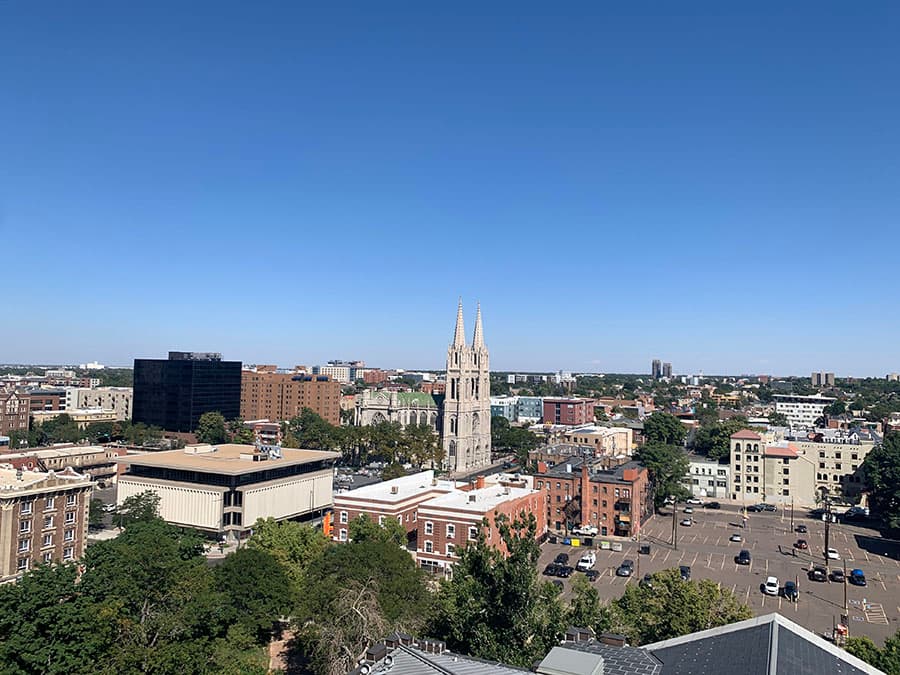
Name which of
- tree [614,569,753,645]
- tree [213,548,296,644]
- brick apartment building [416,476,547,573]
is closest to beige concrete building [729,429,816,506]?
brick apartment building [416,476,547,573]

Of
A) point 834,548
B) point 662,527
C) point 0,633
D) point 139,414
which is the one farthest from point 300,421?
point 0,633

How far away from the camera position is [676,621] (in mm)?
36250

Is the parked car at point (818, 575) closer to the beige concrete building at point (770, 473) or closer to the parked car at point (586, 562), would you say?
the parked car at point (586, 562)

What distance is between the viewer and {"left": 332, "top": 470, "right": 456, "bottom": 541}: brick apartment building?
67.1m

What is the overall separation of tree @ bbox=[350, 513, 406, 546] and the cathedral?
247 feet

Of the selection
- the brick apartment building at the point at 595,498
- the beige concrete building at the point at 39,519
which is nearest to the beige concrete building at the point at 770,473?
the brick apartment building at the point at 595,498

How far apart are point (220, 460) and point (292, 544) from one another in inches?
1278

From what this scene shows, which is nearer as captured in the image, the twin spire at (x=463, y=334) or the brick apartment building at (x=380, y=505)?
the brick apartment building at (x=380, y=505)

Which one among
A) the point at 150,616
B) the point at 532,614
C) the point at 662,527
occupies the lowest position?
the point at 662,527

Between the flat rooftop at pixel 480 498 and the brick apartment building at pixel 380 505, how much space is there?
2.46 m

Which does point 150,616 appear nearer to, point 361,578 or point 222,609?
point 222,609

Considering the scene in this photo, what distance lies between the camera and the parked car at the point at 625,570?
203 feet

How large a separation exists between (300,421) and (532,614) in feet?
465

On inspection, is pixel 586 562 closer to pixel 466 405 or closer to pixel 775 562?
pixel 775 562
